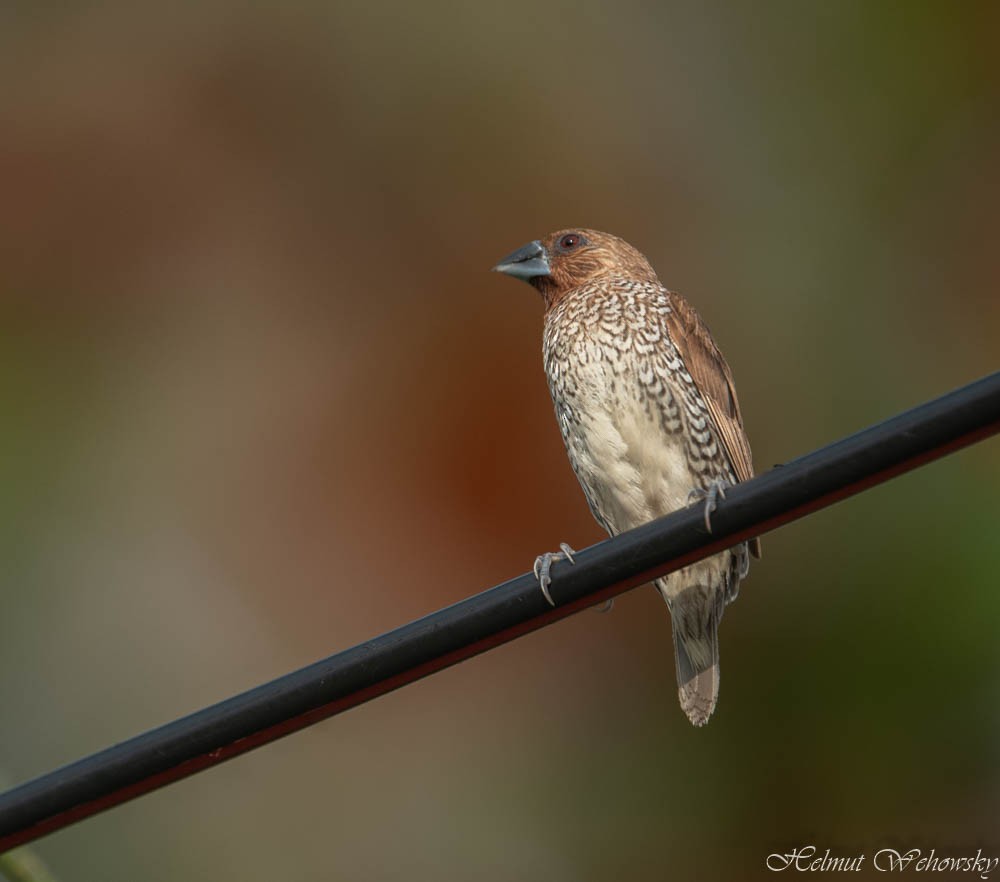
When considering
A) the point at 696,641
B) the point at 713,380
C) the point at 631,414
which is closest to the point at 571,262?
the point at 713,380

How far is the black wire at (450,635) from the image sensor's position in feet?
8.59

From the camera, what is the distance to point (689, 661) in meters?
5.18

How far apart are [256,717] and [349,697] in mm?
171

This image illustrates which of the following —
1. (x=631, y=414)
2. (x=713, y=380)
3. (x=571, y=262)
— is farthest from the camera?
(x=571, y=262)

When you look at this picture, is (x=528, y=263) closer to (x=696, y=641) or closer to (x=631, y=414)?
(x=631, y=414)

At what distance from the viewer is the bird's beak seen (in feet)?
18.6

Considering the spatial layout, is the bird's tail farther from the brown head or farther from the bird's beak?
the bird's beak

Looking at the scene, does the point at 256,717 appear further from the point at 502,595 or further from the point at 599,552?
the point at 599,552

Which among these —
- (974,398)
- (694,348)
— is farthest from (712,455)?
(974,398)

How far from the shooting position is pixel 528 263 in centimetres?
572

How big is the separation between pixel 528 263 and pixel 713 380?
1047 millimetres

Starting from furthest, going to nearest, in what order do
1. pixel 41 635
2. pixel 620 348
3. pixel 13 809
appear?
pixel 41 635, pixel 620 348, pixel 13 809

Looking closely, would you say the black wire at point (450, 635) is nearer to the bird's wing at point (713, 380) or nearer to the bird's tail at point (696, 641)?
the bird's wing at point (713, 380)

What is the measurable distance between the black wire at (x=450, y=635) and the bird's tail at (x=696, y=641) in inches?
92.4
